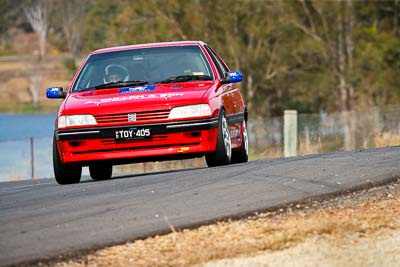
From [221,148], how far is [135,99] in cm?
107

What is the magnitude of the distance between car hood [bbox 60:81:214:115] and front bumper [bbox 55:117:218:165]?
0.20 m

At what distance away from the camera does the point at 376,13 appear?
152 ft

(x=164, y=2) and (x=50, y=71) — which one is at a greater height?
(x=164, y=2)

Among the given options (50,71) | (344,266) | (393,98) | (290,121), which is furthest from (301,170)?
(50,71)

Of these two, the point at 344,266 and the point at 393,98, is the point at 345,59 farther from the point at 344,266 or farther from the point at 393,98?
the point at 344,266

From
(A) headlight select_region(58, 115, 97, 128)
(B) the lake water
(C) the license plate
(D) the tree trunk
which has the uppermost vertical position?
(A) headlight select_region(58, 115, 97, 128)

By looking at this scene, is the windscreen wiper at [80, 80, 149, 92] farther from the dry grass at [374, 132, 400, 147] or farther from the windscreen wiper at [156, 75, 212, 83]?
the dry grass at [374, 132, 400, 147]

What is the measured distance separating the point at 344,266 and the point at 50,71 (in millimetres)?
72051

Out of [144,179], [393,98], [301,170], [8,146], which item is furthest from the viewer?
[393,98]

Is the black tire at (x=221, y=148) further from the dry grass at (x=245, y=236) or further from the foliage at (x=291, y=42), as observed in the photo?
the foliage at (x=291, y=42)

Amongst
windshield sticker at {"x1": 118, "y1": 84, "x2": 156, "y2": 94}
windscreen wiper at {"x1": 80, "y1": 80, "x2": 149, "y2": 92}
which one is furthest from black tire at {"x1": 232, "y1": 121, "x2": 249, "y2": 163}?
windshield sticker at {"x1": 118, "y1": 84, "x2": 156, "y2": 94}

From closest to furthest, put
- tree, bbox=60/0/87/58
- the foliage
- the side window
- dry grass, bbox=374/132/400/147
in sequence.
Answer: the side window < dry grass, bbox=374/132/400/147 < the foliage < tree, bbox=60/0/87/58

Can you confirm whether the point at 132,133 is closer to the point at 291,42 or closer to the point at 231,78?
the point at 231,78

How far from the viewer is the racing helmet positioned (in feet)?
45.4
